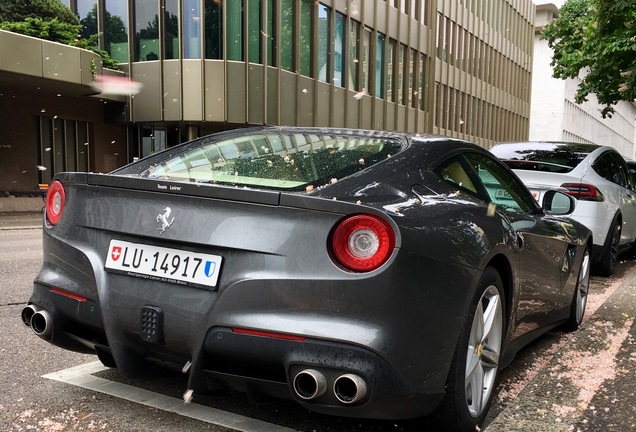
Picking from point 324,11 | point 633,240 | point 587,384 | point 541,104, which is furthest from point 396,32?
point 541,104

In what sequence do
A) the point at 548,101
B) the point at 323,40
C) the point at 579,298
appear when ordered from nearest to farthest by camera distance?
the point at 579,298 < the point at 323,40 < the point at 548,101

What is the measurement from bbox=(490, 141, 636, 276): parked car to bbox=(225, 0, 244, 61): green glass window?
50.8 feet

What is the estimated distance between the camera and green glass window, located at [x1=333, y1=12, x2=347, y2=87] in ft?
87.8

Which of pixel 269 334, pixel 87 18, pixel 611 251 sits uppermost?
pixel 87 18

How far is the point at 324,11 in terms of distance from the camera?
25.8 meters

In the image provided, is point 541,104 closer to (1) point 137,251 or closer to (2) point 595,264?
(2) point 595,264

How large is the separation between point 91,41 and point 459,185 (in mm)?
20539

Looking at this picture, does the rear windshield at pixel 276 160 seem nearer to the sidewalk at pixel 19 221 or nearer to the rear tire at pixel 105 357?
the rear tire at pixel 105 357

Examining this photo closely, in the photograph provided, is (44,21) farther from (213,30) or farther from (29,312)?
(29,312)

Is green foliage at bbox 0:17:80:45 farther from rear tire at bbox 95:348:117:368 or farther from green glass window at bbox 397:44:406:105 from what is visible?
rear tire at bbox 95:348:117:368

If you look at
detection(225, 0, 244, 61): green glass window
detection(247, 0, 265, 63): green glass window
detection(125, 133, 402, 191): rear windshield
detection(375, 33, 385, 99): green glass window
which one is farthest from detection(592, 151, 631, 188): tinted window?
detection(375, 33, 385, 99): green glass window

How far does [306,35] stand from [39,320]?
23565mm

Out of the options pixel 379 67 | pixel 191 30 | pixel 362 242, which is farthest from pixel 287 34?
pixel 362 242

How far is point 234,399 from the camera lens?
9.92 ft
